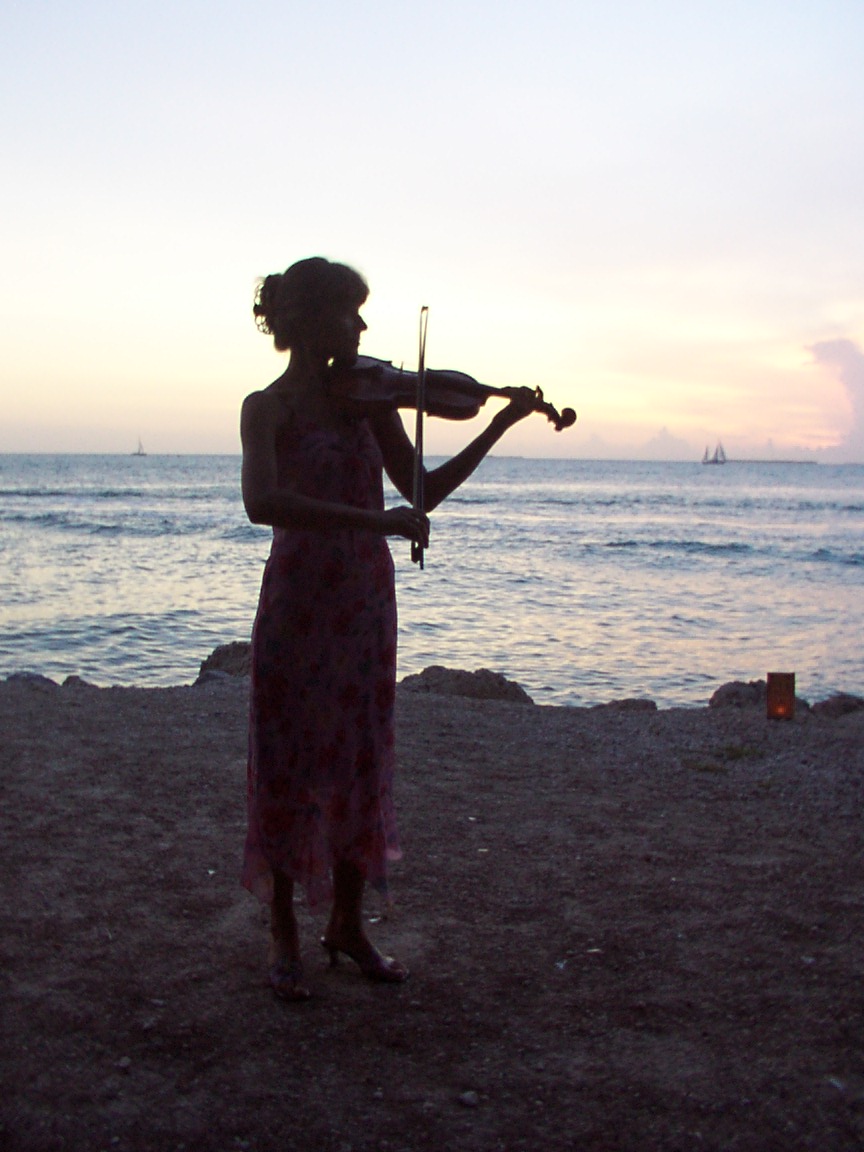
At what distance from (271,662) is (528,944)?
128 cm

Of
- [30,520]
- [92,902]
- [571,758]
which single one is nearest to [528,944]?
[92,902]

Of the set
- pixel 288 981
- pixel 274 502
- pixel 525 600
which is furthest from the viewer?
pixel 525 600

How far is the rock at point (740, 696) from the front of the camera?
26.9 ft

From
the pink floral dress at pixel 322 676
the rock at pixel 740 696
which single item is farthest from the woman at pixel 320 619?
the rock at pixel 740 696

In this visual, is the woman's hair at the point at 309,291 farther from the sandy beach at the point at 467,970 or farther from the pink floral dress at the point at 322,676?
the sandy beach at the point at 467,970

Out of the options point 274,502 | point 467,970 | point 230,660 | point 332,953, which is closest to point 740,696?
point 230,660

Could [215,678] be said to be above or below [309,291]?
below

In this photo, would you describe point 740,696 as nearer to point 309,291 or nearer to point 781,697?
point 781,697

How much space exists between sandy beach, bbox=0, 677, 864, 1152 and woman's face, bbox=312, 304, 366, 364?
5.89 ft

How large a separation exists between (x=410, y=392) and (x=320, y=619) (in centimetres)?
66

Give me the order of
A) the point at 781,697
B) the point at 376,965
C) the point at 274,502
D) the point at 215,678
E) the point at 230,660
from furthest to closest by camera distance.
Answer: the point at 230,660, the point at 215,678, the point at 781,697, the point at 376,965, the point at 274,502

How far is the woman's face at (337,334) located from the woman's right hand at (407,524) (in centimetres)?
53

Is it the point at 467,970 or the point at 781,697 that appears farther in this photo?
the point at 781,697

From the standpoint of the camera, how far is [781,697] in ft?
22.9
